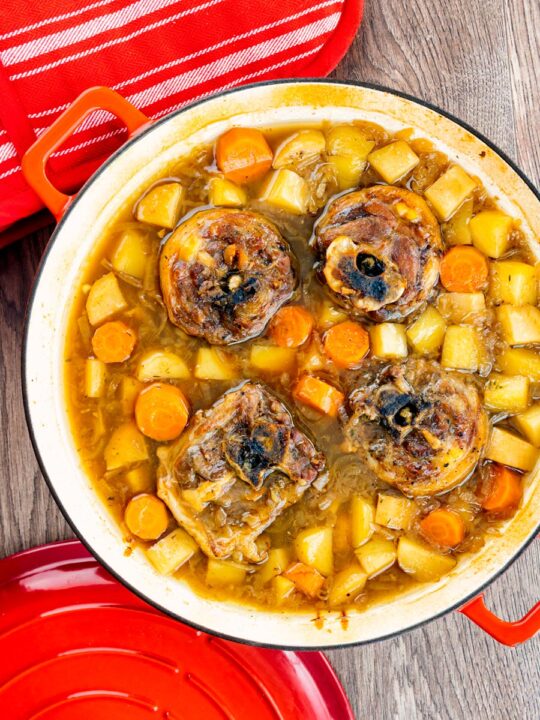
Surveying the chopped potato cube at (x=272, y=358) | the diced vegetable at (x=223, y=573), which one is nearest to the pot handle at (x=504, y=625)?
the diced vegetable at (x=223, y=573)

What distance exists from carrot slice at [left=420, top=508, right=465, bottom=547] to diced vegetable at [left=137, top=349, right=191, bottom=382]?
2.98ft

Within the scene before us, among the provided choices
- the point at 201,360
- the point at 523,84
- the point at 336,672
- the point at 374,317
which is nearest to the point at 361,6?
the point at 523,84

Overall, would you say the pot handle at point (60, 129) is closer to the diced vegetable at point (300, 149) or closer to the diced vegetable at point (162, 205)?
the diced vegetable at point (162, 205)

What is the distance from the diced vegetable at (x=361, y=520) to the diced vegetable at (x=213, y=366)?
562 mm

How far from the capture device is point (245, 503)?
2160 mm

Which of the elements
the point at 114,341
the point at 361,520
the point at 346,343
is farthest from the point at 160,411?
the point at 361,520

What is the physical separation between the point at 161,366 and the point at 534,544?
1.55 meters

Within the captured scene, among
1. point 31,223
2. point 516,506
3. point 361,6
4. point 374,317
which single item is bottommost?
point 516,506

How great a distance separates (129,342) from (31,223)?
0.61 metres

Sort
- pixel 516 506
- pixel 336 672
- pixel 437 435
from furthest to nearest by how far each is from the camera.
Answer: pixel 336 672 → pixel 516 506 → pixel 437 435

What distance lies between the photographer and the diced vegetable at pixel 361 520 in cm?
221

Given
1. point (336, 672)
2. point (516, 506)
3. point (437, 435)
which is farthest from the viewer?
point (336, 672)

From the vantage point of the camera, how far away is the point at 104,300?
2170mm

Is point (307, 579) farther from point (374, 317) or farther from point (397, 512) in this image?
point (374, 317)
